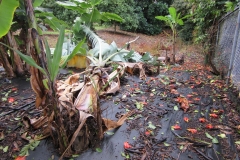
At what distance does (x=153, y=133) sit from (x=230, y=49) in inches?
106

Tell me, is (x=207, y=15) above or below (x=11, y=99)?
above

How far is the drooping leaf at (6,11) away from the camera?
45.6 inches

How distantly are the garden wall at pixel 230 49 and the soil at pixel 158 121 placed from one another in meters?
0.26

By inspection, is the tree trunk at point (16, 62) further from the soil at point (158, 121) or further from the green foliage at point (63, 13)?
the green foliage at point (63, 13)

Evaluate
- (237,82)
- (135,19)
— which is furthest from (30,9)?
(135,19)

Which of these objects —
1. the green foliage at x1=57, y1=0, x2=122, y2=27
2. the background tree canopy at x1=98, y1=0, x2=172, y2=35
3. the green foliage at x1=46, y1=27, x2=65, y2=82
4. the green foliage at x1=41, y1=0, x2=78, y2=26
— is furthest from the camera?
the background tree canopy at x1=98, y1=0, x2=172, y2=35

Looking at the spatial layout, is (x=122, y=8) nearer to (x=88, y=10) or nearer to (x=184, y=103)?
(x=88, y=10)

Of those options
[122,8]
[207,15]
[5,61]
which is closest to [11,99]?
[5,61]

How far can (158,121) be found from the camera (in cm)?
204

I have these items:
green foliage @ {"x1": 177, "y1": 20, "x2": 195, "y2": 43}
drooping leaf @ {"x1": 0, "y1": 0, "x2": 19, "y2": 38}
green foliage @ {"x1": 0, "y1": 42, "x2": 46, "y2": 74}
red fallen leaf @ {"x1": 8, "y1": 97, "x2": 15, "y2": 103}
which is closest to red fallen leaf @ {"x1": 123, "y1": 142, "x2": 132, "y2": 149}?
green foliage @ {"x1": 0, "y1": 42, "x2": 46, "y2": 74}

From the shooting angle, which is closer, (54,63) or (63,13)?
(54,63)

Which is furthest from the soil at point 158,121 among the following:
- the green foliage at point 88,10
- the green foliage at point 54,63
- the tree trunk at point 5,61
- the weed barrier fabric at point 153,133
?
the green foliage at point 88,10

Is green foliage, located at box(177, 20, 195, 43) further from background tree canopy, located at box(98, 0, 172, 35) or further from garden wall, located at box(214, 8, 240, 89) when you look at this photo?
garden wall, located at box(214, 8, 240, 89)

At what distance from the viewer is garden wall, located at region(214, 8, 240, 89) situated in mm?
2857
